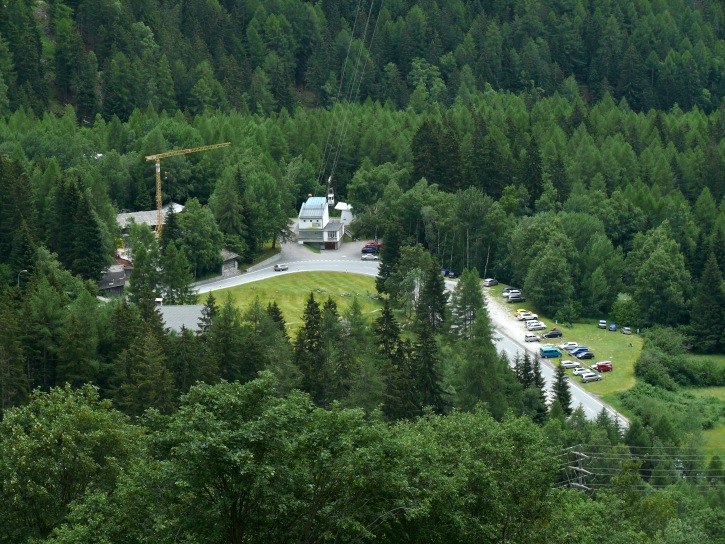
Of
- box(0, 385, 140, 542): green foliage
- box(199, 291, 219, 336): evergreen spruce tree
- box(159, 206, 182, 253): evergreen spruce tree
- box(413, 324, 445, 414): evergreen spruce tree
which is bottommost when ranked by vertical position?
box(413, 324, 445, 414): evergreen spruce tree

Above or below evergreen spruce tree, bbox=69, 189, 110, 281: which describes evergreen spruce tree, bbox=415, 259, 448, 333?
below

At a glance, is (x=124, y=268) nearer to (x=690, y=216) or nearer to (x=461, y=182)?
(x=461, y=182)

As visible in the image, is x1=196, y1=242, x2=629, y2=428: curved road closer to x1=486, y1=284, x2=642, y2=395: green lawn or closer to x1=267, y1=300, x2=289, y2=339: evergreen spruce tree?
x1=486, y1=284, x2=642, y2=395: green lawn

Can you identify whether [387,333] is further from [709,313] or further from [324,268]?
[709,313]

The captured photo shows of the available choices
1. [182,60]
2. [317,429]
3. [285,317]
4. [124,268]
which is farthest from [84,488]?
[182,60]

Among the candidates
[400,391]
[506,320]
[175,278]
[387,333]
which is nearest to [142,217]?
[175,278]

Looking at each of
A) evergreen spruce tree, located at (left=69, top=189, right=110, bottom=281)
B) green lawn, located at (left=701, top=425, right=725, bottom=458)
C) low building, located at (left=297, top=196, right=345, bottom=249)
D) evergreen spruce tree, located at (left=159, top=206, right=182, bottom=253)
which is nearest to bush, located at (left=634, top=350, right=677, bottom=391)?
green lawn, located at (left=701, top=425, right=725, bottom=458)
